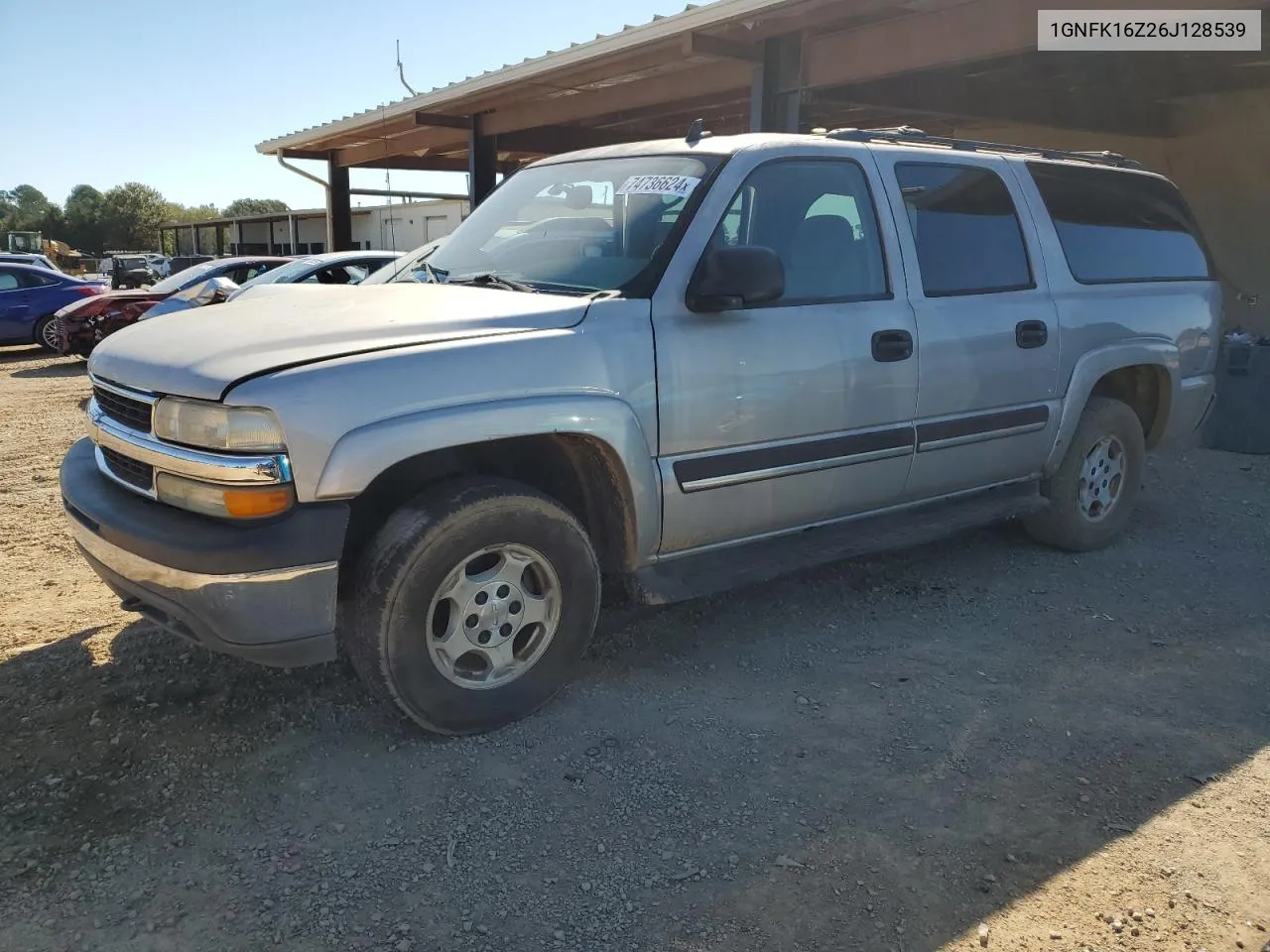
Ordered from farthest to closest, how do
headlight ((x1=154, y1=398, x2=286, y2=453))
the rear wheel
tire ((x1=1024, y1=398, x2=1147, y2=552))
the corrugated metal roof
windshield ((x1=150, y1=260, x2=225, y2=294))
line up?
the rear wheel < windshield ((x1=150, y1=260, x2=225, y2=294)) < the corrugated metal roof < tire ((x1=1024, y1=398, x2=1147, y2=552)) < headlight ((x1=154, y1=398, x2=286, y2=453))

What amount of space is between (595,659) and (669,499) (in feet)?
2.75

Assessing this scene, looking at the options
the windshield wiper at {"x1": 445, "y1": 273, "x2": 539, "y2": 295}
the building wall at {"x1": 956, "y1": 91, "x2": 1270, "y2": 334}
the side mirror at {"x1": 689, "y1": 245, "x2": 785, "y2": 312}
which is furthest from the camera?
the building wall at {"x1": 956, "y1": 91, "x2": 1270, "y2": 334}

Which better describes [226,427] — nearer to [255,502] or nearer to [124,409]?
[255,502]

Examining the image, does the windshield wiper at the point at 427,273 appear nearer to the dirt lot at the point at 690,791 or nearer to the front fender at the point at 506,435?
the front fender at the point at 506,435

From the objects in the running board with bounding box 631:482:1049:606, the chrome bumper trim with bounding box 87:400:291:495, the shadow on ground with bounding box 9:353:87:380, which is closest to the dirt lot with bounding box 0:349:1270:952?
the running board with bounding box 631:482:1049:606

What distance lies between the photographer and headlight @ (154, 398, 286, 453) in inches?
108

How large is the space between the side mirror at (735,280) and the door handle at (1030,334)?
1637 mm

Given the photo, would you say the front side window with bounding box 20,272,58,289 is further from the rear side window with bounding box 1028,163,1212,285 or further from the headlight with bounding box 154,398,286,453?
Result: the rear side window with bounding box 1028,163,1212,285

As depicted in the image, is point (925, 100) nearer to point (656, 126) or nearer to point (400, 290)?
point (656, 126)

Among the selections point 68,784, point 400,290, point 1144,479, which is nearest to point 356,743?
point 68,784

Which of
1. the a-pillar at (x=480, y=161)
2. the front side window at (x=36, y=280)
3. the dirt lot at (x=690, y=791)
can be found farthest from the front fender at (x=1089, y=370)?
the front side window at (x=36, y=280)

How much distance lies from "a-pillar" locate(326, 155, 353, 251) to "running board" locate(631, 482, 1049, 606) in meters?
14.8

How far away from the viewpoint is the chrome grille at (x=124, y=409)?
3.11 meters

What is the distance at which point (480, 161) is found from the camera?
45.7ft
